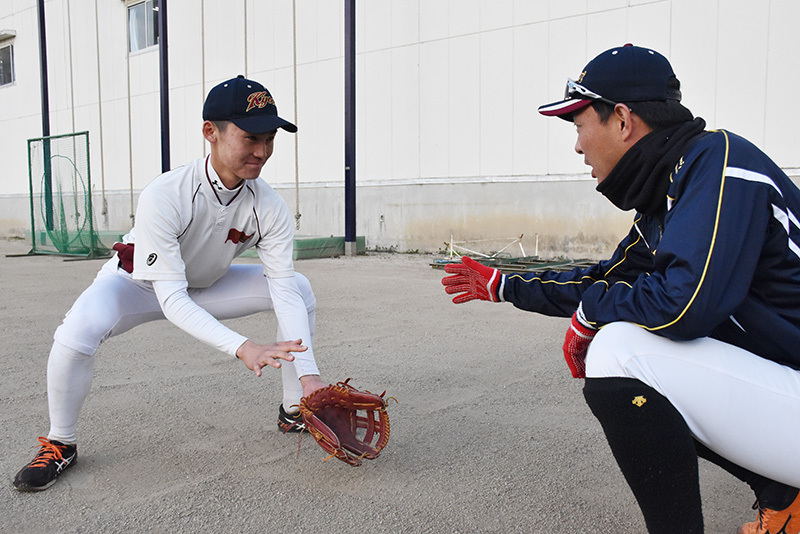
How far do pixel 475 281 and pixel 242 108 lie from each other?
110 cm

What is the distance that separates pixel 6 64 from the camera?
18.6 metres

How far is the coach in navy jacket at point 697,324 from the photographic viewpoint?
1639 millimetres

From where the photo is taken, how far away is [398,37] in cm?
1085

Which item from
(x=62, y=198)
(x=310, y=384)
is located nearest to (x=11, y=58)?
(x=62, y=198)

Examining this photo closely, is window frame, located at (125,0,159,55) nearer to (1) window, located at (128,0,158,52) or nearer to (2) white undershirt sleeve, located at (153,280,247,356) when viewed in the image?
(1) window, located at (128,0,158,52)

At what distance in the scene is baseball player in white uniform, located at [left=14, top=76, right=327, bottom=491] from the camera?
254 cm

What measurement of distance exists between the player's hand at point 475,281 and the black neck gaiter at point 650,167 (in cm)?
50

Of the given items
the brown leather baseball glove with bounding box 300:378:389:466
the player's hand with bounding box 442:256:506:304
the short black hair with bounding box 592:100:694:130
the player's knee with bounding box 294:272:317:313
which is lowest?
the brown leather baseball glove with bounding box 300:378:389:466

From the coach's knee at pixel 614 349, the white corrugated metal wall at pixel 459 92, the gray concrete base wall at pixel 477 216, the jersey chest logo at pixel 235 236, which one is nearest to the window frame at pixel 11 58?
the white corrugated metal wall at pixel 459 92

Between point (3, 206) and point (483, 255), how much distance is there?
14833mm

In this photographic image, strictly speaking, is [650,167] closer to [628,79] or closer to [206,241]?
[628,79]

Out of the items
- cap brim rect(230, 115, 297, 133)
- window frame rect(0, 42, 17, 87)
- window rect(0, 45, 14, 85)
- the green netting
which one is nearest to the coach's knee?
cap brim rect(230, 115, 297, 133)

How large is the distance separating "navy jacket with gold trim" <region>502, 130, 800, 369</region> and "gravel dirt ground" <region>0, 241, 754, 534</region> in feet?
2.31

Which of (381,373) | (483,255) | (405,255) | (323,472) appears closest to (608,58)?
(323,472)
